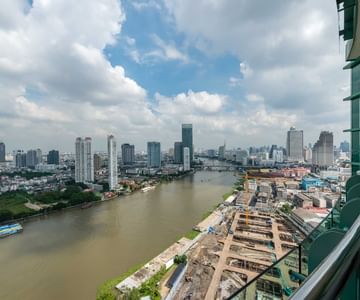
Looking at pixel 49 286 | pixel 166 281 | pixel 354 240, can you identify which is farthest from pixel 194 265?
pixel 354 240

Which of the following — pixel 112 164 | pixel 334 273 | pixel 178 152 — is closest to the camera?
pixel 334 273

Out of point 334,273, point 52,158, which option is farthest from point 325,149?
point 52,158

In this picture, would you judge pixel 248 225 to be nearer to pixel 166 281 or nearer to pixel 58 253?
pixel 166 281

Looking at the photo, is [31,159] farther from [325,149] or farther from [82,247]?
[325,149]

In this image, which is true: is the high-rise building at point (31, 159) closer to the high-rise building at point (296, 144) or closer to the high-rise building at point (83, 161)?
the high-rise building at point (83, 161)

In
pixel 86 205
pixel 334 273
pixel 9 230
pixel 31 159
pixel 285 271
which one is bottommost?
pixel 86 205

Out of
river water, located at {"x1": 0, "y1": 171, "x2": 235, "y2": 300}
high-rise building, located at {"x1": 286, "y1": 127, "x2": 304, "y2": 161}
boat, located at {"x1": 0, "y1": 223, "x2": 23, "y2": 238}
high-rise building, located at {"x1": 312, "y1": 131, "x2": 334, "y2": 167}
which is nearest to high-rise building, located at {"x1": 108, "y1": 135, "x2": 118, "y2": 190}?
river water, located at {"x1": 0, "y1": 171, "x2": 235, "y2": 300}
